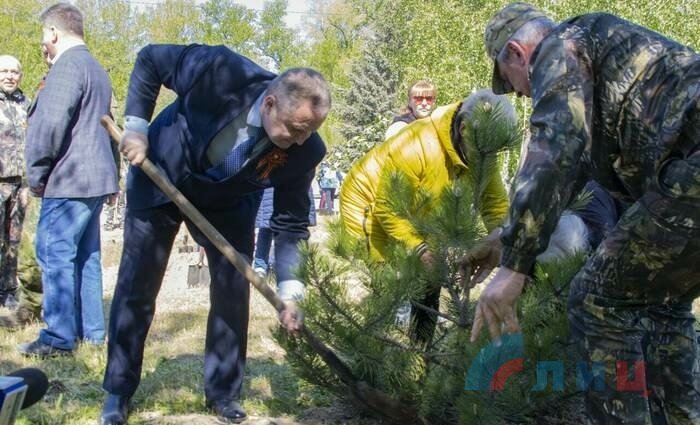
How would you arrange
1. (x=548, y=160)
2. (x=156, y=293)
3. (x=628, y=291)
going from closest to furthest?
1. (x=548, y=160)
2. (x=628, y=291)
3. (x=156, y=293)

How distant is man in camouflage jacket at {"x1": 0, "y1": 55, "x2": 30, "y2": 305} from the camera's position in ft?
20.5

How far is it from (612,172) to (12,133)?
4924 millimetres

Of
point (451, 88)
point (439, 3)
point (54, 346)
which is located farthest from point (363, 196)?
point (439, 3)

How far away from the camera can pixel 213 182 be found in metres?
3.37

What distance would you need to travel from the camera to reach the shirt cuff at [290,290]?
3.38m

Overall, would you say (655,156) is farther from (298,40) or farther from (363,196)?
(298,40)

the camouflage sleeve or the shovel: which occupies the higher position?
Result: the camouflage sleeve

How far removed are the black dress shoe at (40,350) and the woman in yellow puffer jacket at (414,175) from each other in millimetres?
1911

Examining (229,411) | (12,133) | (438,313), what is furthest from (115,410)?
(12,133)

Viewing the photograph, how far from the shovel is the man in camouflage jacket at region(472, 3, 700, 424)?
0.95 m

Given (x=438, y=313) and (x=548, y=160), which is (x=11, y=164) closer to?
(x=438, y=313)

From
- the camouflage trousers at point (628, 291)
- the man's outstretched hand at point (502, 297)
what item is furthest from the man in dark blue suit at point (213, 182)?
the camouflage trousers at point (628, 291)

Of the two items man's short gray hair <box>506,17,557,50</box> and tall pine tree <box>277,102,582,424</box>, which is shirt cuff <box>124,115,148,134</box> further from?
man's short gray hair <box>506,17,557,50</box>

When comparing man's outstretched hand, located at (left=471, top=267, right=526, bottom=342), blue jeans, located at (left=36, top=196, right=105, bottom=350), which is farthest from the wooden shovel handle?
blue jeans, located at (left=36, top=196, right=105, bottom=350)
